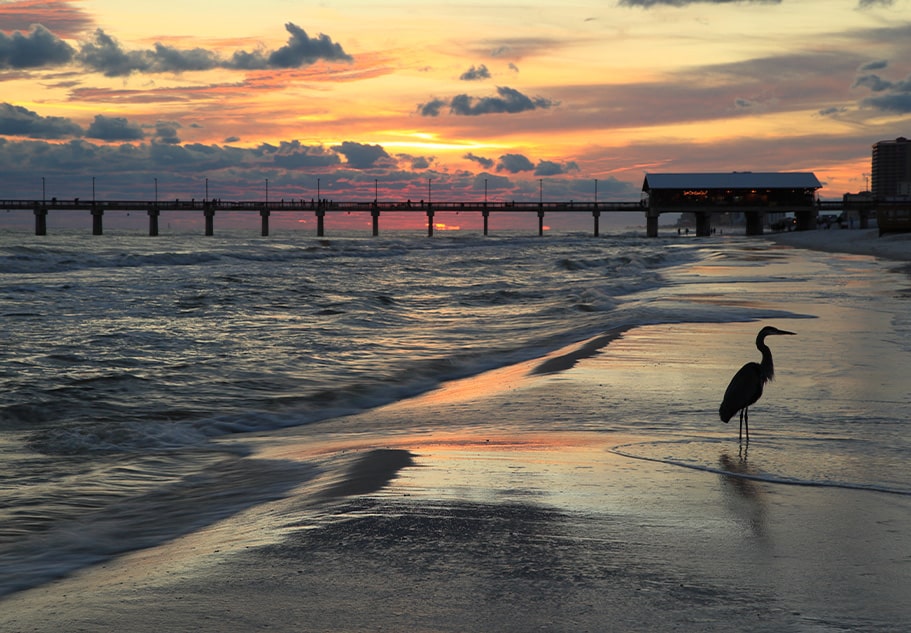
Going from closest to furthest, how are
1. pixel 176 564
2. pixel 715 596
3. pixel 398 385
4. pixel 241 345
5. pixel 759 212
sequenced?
1. pixel 715 596
2. pixel 176 564
3. pixel 398 385
4. pixel 241 345
5. pixel 759 212

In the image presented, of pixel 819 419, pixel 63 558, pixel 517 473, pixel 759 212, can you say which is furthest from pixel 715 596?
pixel 759 212

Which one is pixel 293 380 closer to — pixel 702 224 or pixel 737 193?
pixel 737 193

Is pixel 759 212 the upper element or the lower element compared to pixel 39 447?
upper

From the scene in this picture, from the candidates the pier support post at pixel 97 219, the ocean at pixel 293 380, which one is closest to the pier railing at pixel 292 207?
the pier support post at pixel 97 219

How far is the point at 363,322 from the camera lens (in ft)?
66.6

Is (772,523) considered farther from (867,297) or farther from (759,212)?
(759,212)

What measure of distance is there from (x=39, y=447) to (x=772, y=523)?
6.25 meters

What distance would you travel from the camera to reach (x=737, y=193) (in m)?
121

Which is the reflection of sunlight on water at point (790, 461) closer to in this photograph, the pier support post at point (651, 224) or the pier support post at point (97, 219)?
the pier support post at point (651, 224)

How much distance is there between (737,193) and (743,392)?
119894mm

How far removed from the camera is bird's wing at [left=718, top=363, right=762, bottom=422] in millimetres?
7242

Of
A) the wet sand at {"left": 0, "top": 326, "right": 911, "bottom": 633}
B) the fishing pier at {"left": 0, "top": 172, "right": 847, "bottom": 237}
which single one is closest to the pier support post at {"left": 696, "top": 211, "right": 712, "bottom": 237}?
the fishing pier at {"left": 0, "top": 172, "right": 847, "bottom": 237}

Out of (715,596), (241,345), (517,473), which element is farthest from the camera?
(241,345)

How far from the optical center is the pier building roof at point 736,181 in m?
120
